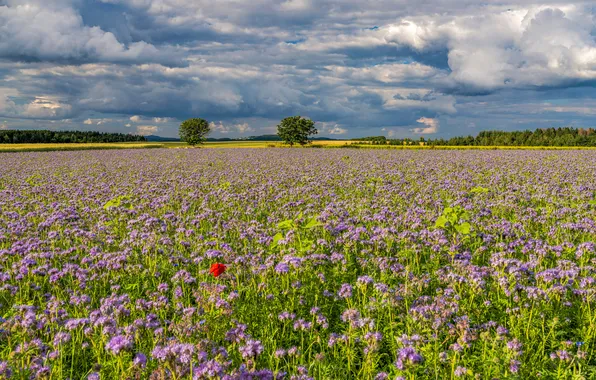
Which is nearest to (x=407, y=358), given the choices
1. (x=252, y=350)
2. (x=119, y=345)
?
(x=252, y=350)

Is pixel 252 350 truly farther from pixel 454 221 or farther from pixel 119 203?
pixel 119 203

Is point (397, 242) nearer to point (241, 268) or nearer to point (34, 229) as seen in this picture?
point (241, 268)

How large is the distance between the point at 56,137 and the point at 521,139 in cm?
11483

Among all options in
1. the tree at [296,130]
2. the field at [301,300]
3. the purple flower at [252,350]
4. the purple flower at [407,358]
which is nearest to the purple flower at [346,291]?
the field at [301,300]

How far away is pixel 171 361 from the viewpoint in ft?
9.24

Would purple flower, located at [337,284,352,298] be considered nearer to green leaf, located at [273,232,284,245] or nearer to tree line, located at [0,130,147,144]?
green leaf, located at [273,232,284,245]

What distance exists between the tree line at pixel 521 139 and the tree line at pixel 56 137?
7631cm

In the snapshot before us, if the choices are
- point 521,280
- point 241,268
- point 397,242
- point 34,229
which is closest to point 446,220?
point 397,242

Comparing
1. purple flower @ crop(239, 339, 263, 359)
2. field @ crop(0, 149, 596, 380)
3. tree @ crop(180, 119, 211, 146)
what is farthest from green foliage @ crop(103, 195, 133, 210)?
tree @ crop(180, 119, 211, 146)

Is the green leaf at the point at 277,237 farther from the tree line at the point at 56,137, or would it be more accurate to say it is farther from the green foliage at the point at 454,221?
the tree line at the point at 56,137

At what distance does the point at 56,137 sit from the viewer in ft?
368

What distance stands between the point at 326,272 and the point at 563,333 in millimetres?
3061

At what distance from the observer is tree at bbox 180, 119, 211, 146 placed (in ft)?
356

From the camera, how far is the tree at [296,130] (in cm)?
→ 9844
